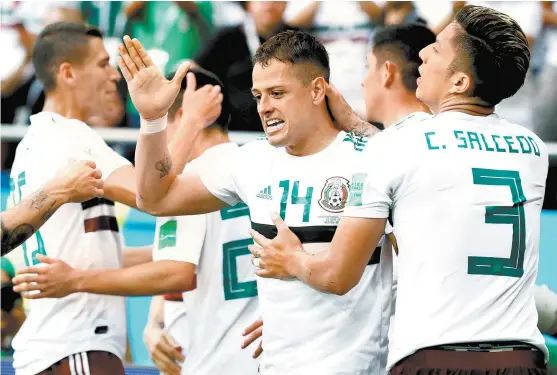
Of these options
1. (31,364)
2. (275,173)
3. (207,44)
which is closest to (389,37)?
(275,173)

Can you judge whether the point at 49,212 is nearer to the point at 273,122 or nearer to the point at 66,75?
the point at 66,75

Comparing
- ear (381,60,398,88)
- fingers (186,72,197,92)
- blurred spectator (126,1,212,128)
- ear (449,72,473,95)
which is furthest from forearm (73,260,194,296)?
blurred spectator (126,1,212,128)

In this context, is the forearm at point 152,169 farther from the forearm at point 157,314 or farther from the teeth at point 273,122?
the forearm at point 157,314

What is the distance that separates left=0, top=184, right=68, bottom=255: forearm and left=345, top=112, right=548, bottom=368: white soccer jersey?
1.60 metres

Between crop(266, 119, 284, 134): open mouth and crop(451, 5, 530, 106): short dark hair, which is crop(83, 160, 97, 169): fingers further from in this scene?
crop(451, 5, 530, 106): short dark hair

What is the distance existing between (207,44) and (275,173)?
4348 millimetres

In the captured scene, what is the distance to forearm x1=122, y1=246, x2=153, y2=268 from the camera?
203 inches

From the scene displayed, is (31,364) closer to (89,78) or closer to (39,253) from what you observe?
(39,253)

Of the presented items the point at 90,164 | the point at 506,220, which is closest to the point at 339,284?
the point at 506,220

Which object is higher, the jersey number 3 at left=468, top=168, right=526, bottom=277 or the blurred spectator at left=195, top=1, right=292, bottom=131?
the blurred spectator at left=195, top=1, right=292, bottom=131

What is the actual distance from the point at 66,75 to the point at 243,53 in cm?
286

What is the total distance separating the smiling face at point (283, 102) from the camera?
3.52 meters

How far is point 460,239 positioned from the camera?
9.67 feet

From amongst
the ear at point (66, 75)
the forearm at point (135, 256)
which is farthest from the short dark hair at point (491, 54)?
the forearm at point (135, 256)
